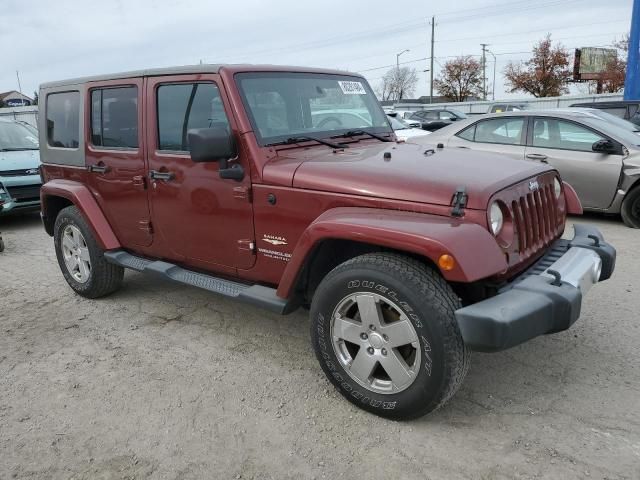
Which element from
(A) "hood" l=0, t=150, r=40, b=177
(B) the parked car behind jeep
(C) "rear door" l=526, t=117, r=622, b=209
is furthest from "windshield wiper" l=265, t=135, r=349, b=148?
(A) "hood" l=0, t=150, r=40, b=177

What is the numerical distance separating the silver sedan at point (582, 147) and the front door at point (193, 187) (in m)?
3.73

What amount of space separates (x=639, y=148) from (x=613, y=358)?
436 cm

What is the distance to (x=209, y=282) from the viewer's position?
3.65m

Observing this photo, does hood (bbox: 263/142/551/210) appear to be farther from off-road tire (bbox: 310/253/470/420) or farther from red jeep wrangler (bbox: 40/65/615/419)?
off-road tire (bbox: 310/253/470/420)

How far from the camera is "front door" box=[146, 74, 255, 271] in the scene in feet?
11.1

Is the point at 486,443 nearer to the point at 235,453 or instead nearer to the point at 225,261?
the point at 235,453

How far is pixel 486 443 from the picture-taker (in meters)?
2.65

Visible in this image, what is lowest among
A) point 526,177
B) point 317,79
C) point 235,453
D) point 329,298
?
point 235,453

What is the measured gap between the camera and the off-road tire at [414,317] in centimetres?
252

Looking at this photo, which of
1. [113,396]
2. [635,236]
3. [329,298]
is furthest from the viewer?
[635,236]

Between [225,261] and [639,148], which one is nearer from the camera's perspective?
[225,261]

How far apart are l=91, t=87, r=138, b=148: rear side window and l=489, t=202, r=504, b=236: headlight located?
8.62 ft

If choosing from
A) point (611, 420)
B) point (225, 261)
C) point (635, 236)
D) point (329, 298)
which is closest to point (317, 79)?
point (225, 261)

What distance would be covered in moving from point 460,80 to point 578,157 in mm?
51897
